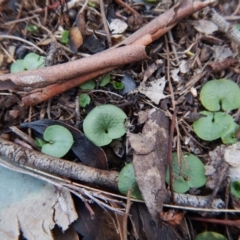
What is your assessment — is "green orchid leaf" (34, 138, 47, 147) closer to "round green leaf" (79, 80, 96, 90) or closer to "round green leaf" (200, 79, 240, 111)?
"round green leaf" (79, 80, 96, 90)

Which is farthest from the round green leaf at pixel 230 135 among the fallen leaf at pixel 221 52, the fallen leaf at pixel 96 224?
the fallen leaf at pixel 96 224

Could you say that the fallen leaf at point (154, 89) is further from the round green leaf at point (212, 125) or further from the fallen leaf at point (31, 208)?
the fallen leaf at point (31, 208)

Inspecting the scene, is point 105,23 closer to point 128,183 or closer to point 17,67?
point 17,67

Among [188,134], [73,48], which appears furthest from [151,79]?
[73,48]

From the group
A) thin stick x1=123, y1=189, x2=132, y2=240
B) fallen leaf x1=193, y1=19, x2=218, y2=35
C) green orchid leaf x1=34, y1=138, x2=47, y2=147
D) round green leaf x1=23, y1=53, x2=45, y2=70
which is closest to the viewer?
thin stick x1=123, y1=189, x2=132, y2=240

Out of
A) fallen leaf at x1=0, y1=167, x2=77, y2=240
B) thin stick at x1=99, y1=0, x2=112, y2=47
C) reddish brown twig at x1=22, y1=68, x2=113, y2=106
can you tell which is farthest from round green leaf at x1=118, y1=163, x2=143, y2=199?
thin stick at x1=99, y1=0, x2=112, y2=47

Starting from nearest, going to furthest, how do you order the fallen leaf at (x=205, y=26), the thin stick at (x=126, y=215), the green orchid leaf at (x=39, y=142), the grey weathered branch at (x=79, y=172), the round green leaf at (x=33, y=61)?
the thin stick at (x=126, y=215) → the grey weathered branch at (x=79, y=172) → the green orchid leaf at (x=39, y=142) → the round green leaf at (x=33, y=61) → the fallen leaf at (x=205, y=26)
